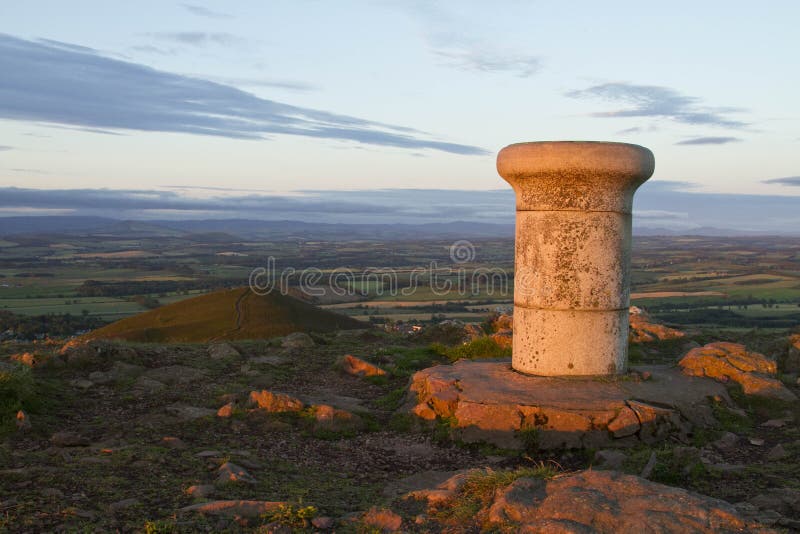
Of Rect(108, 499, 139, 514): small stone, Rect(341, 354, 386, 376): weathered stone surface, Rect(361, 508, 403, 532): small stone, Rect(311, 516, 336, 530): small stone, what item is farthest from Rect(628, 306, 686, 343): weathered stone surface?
Rect(108, 499, 139, 514): small stone

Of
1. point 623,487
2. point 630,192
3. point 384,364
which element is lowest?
point 384,364

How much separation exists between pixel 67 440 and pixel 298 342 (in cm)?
685

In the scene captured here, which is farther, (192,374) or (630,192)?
(192,374)

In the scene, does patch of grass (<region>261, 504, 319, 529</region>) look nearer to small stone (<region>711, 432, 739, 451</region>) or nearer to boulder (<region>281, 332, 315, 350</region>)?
small stone (<region>711, 432, 739, 451</region>)

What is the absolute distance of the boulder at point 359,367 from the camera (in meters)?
11.5

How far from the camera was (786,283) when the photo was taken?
54.8 meters

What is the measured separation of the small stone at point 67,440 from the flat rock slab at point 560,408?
3995 millimetres

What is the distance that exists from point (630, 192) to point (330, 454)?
5.29 metres

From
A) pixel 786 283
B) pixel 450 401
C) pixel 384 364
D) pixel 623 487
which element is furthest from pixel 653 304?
pixel 623 487

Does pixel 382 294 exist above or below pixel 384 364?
below

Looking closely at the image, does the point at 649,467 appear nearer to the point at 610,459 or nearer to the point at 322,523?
the point at 610,459

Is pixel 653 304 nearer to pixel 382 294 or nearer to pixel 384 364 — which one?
pixel 382 294

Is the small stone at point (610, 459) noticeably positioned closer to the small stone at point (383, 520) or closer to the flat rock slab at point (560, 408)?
the flat rock slab at point (560, 408)

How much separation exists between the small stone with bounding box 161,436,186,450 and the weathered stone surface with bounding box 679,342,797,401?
7388mm
